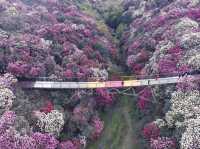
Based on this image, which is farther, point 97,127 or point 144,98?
point 144,98

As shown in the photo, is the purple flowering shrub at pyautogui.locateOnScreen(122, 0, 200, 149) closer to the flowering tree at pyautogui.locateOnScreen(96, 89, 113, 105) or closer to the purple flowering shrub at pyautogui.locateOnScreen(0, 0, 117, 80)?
the flowering tree at pyautogui.locateOnScreen(96, 89, 113, 105)

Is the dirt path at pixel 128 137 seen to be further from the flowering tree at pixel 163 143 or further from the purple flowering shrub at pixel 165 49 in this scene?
the flowering tree at pixel 163 143

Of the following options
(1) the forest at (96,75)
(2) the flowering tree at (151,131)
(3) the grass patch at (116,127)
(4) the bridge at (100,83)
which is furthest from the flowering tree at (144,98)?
(2) the flowering tree at (151,131)

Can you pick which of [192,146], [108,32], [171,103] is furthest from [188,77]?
[108,32]

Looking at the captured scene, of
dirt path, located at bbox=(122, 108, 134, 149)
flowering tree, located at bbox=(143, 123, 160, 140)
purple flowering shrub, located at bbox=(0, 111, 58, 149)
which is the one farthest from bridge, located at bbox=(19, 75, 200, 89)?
purple flowering shrub, located at bbox=(0, 111, 58, 149)

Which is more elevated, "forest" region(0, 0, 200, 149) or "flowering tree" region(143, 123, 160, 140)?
"forest" region(0, 0, 200, 149)

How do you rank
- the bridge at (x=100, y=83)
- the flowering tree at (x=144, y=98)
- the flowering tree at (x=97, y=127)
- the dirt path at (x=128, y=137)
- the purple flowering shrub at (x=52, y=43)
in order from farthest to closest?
1. the purple flowering shrub at (x=52, y=43)
2. the flowering tree at (x=144, y=98)
3. the bridge at (x=100, y=83)
4. the flowering tree at (x=97, y=127)
5. the dirt path at (x=128, y=137)

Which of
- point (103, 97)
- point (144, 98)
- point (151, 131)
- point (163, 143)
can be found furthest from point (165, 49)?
point (163, 143)

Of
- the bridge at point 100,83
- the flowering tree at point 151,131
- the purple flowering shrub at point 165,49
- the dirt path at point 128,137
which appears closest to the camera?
the flowering tree at point 151,131

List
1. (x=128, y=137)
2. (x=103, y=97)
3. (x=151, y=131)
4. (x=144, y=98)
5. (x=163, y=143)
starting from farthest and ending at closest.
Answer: (x=103, y=97) → (x=144, y=98) → (x=128, y=137) → (x=151, y=131) → (x=163, y=143)

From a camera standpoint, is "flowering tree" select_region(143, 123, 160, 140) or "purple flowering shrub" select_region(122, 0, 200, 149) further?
"purple flowering shrub" select_region(122, 0, 200, 149)

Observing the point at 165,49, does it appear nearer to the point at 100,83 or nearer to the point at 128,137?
the point at 100,83
